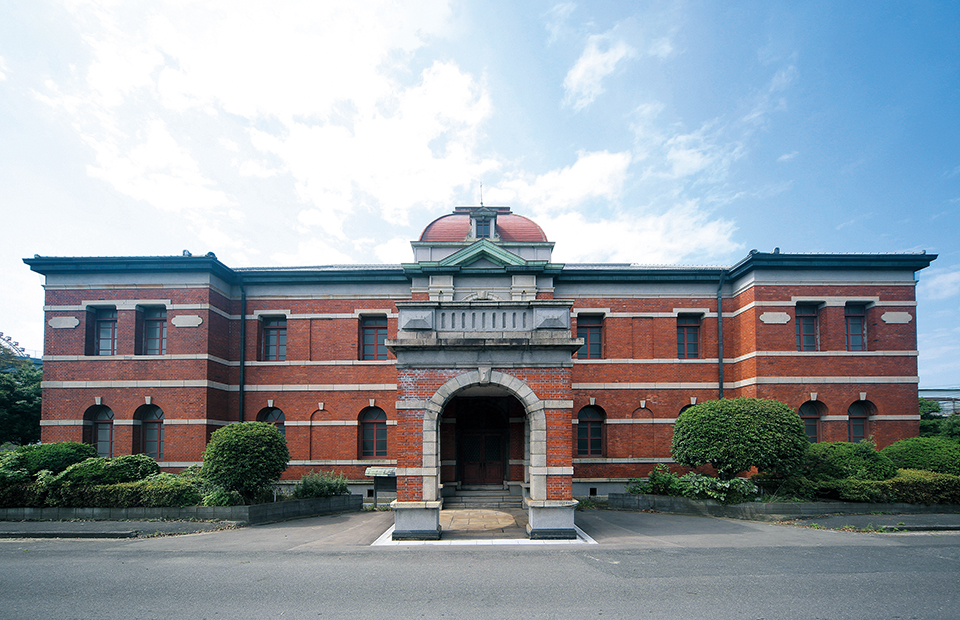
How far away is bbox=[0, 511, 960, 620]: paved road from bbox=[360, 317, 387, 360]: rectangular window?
8314 mm

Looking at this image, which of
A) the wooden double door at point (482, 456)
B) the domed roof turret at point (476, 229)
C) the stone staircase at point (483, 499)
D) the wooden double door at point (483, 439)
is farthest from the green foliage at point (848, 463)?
the domed roof turret at point (476, 229)

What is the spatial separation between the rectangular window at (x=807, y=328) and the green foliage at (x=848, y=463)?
13.2 ft

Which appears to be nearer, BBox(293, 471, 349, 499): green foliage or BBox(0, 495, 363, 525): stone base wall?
BBox(0, 495, 363, 525): stone base wall

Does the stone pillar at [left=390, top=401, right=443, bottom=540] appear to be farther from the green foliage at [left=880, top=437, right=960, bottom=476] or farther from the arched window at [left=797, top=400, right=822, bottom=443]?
the arched window at [left=797, top=400, right=822, bottom=443]

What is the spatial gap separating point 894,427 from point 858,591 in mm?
13163

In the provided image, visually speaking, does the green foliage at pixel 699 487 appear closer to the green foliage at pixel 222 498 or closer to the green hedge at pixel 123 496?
the green foliage at pixel 222 498

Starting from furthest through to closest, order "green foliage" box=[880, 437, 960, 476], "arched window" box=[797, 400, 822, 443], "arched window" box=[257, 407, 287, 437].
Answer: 1. "arched window" box=[257, 407, 287, 437]
2. "arched window" box=[797, 400, 822, 443]
3. "green foliage" box=[880, 437, 960, 476]

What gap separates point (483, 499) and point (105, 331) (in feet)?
46.6

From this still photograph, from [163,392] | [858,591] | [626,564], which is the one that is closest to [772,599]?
[858,591]

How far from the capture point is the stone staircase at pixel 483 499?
16953 mm

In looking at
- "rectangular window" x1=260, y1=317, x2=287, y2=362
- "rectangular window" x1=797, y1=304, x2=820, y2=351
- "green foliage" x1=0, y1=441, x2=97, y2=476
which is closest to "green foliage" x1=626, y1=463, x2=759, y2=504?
"rectangular window" x1=797, y1=304, x2=820, y2=351

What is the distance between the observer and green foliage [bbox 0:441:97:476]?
14.4m

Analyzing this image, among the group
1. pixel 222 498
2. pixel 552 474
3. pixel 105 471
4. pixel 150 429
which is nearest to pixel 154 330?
pixel 150 429

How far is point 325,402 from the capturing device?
19.6 metres
